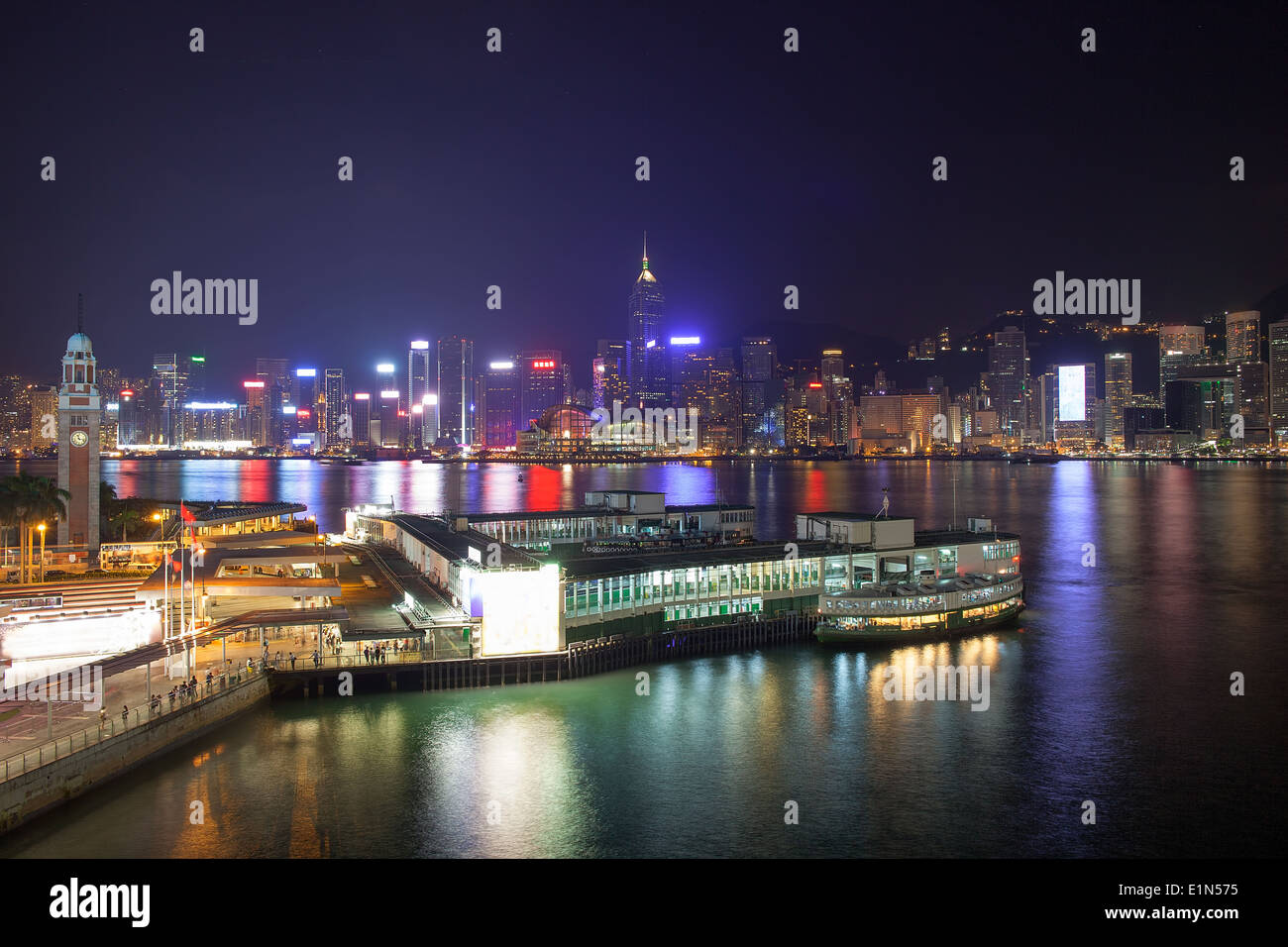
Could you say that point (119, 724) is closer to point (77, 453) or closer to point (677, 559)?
point (677, 559)

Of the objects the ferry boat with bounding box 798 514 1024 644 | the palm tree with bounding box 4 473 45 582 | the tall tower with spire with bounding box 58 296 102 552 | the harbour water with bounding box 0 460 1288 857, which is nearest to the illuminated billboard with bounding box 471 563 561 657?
the harbour water with bounding box 0 460 1288 857

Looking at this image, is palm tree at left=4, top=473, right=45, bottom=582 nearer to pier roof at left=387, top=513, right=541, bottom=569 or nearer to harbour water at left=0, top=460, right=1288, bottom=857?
pier roof at left=387, top=513, right=541, bottom=569

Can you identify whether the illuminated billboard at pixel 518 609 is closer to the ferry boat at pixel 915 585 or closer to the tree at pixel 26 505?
the ferry boat at pixel 915 585

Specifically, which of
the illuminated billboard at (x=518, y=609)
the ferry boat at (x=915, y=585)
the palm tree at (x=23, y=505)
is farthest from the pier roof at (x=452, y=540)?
the palm tree at (x=23, y=505)
